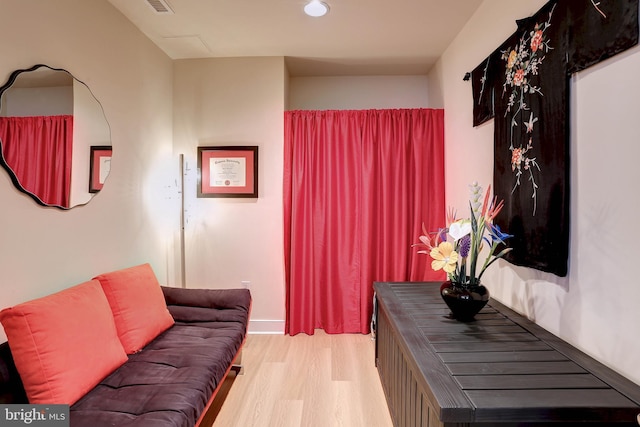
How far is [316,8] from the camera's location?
2.23 m

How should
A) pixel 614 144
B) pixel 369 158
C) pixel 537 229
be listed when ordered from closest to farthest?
pixel 614 144 < pixel 537 229 < pixel 369 158

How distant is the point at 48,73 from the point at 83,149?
16.6 inches

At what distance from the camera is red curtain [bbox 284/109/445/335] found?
9.87ft

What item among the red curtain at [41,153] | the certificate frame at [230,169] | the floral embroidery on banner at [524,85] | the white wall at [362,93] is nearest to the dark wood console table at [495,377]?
the floral embroidery on banner at [524,85]

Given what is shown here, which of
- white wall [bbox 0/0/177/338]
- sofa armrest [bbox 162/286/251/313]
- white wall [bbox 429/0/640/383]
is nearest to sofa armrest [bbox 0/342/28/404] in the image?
white wall [bbox 0/0/177/338]

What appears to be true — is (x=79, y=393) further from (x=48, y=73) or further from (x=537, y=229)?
(x=537, y=229)

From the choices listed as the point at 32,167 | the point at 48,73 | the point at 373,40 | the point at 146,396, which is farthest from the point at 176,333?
the point at 373,40

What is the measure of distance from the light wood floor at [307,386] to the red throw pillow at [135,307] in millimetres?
661

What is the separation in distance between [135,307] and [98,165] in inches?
36.9

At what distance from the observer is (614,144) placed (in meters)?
1.19

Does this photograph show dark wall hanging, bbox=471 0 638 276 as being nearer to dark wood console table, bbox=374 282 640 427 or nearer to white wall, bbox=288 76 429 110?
dark wood console table, bbox=374 282 640 427

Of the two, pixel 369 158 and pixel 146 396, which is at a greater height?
pixel 369 158

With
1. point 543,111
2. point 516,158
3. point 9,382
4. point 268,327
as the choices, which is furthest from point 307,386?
point 543,111

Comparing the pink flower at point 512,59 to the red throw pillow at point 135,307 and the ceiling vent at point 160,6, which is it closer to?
the ceiling vent at point 160,6
